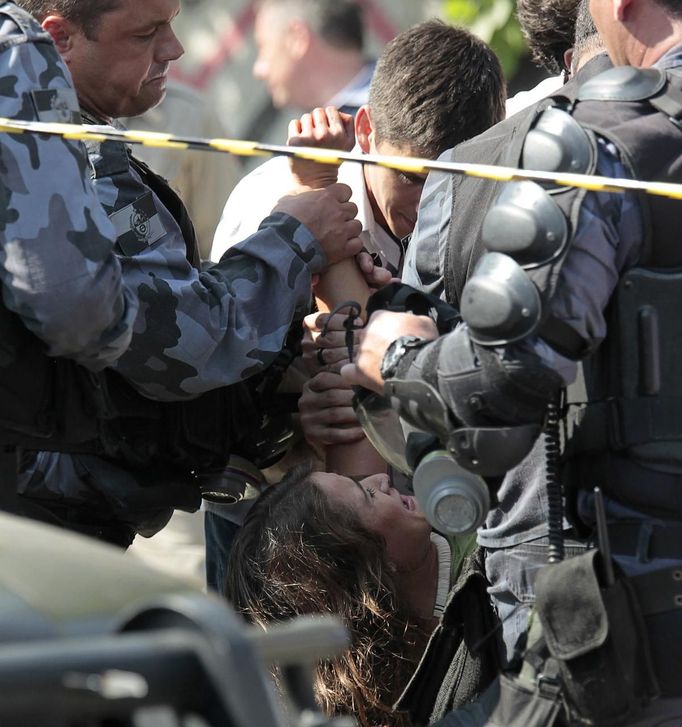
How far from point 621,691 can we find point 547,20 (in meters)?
1.88

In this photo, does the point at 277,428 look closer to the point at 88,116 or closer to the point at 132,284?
the point at 132,284

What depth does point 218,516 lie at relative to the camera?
355 centimetres

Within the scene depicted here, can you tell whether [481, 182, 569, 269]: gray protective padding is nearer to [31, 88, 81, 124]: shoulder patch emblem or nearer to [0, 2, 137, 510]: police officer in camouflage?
[0, 2, 137, 510]: police officer in camouflage

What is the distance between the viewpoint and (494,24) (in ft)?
21.5

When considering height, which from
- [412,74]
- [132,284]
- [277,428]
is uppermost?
[412,74]

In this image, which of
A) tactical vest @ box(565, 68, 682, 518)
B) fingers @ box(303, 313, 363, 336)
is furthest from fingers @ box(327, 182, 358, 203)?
tactical vest @ box(565, 68, 682, 518)

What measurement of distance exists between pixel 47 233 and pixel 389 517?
101 cm

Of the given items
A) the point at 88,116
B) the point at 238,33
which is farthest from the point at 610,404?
the point at 238,33

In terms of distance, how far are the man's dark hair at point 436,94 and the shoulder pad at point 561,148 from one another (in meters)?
1.27

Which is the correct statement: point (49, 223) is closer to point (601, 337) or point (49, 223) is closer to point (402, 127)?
point (601, 337)

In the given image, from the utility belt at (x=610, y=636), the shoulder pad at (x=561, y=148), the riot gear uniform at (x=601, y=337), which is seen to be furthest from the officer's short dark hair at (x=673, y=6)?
the utility belt at (x=610, y=636)

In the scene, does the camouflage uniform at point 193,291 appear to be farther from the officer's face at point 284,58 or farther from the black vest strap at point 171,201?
the officer's face at point 284,58

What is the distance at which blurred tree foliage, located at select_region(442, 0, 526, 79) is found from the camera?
21.5ft

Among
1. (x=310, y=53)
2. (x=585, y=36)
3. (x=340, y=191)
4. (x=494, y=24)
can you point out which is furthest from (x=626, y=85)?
(x=494, y=24)
